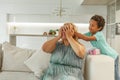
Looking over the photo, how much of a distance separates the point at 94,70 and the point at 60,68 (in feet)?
1.12


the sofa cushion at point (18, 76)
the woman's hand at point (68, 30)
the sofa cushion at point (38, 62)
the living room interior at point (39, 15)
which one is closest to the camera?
the woman's hand at point (68, 30)

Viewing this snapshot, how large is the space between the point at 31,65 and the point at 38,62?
0.31 ft

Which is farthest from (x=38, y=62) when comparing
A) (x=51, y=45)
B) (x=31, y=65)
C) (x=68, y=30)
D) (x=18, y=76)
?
(x=68, y=30)

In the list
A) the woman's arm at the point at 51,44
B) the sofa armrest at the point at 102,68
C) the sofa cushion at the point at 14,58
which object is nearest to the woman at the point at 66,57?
the woman's arm at the point at 51,44

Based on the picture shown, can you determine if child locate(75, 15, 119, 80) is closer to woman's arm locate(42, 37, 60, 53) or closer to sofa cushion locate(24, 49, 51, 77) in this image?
woman's arm locate(42, 37, 60, 53)

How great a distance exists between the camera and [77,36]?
7.38ft

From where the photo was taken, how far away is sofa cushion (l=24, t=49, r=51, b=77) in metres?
2.42

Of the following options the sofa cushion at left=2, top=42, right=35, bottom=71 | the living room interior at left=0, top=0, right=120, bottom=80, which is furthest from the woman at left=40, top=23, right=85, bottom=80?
the living room interior at left=0, top=0, right=120, bottom=80

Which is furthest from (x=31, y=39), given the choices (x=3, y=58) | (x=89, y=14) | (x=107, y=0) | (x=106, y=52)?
(x=106, y=52)

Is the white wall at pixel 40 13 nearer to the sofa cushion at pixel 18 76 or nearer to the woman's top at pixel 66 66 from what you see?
the sofa cushion at pixel 18 76

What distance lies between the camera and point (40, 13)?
8.23 meters

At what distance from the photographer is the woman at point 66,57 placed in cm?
208

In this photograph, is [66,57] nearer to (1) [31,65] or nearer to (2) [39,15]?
(1) [31,65]

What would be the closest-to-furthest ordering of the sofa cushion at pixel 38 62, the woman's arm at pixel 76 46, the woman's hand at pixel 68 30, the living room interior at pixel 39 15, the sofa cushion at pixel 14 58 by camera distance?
the woman's arm at pixel 76 46 → the woman's hand at pixel 68 30 → the sofa cushion at pixel 38 62 → the sofa cushion at pixel 14 58 → the living room interior at pixel 39 15
